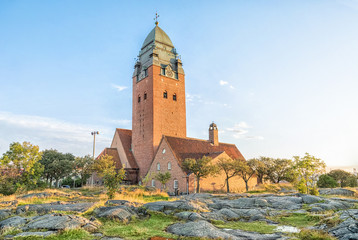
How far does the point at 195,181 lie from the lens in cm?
3669

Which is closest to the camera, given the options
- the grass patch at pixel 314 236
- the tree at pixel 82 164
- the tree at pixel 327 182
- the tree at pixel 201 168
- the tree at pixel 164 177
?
the grass patch at pixel 314 236

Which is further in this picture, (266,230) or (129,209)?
(129,209)

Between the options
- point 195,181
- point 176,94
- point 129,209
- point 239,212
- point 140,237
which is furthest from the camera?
point 176,94

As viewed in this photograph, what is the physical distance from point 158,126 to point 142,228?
36735 mm

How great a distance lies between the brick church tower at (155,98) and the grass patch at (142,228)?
32369 mm

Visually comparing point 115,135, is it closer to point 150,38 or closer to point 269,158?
point 150,38

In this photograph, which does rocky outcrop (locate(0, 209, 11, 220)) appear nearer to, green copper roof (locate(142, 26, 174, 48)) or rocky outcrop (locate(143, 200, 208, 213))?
rocky outcrop (locate(143, 200, 208, 213))

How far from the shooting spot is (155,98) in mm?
48031

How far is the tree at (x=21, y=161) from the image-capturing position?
2917cm

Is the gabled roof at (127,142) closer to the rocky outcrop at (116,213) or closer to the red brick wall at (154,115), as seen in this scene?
the red brick wall at (154,115)

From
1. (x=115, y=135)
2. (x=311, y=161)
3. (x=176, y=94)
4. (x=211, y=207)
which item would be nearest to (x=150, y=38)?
(x=176, y=94)

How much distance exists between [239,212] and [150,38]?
45.4 m

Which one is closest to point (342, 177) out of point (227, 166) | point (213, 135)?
point (213, 135)

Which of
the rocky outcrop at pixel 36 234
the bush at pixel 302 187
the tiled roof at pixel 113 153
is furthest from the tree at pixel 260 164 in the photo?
the rocky outcrop at pixel 36 234
